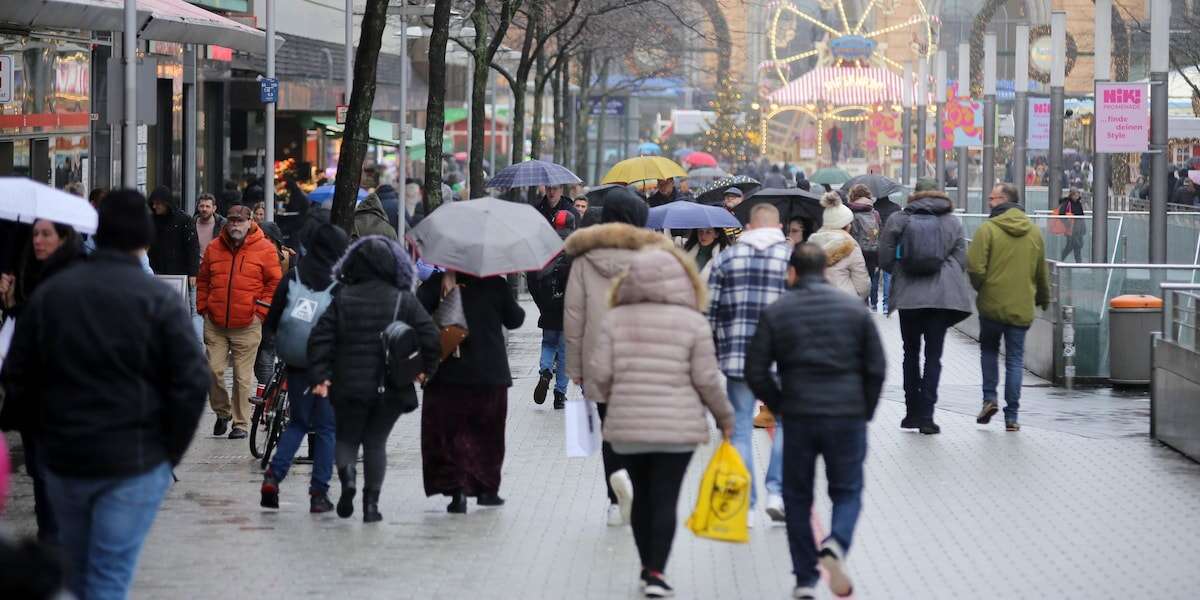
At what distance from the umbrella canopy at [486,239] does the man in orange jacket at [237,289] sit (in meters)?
2.95

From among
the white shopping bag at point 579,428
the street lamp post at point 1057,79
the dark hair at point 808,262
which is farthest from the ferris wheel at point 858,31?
the dark hair at point 808,262

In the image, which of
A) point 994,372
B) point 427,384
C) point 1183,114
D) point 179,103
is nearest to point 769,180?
point 179,103

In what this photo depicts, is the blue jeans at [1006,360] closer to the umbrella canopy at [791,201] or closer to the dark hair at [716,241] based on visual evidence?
the umbrella canopy at [791,201]

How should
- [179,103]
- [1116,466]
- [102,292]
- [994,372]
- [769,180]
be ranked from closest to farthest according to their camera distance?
[102,292] → [1116,466] → [994,372] → [179,103] → [769,180]

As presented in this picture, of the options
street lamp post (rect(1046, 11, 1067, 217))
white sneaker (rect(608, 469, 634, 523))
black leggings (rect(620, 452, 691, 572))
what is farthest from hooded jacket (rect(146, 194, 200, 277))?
street lamp post (rect(1046, 11, 1067, 217))

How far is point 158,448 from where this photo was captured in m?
6.37

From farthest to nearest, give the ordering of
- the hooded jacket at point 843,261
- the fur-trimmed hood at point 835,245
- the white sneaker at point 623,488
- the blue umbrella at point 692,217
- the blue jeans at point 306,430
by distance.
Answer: the blue umbrella at point 692,217, the fur-trimmed hood at point 835,245, the hooded jacket at point 843,261, the blue jeans at point 306,430, the white sneaker at point 623,488

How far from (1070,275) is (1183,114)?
1140 inches

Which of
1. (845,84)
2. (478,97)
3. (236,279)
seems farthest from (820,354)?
(845,84)

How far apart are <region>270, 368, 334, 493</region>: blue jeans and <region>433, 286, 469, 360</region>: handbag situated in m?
0.80

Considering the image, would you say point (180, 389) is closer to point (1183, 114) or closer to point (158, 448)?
Result: point (158, 448)

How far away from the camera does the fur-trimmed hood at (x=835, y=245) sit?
13734 millimetres

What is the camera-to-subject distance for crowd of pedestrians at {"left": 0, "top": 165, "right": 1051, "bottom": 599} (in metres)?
6.31

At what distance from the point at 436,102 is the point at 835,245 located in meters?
9.65
